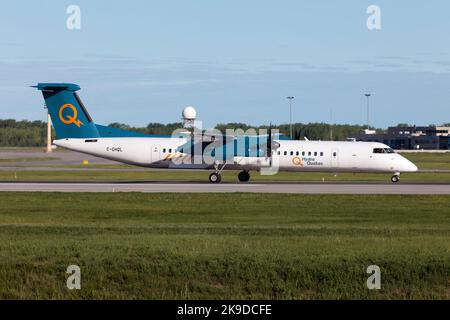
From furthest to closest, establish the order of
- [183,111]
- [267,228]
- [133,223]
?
1. [183,111]
2. [133,223]
3. [267,228]

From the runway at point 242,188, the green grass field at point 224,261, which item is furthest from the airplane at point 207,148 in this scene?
the green grass field at point 224,261

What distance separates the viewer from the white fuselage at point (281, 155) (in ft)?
193

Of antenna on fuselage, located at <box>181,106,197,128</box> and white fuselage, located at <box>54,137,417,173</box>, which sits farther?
antenna on fuselage, located at <box>181,106,197,128</box>

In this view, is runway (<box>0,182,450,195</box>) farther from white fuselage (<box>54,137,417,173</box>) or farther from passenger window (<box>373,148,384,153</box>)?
passenger window (<box>373,148,384,153</box>)

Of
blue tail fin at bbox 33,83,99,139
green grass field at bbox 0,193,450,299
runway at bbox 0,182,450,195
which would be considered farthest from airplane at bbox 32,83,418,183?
green grass field at bbox 0,193,450,299

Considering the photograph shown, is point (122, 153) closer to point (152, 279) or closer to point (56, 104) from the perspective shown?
point (56, 104)

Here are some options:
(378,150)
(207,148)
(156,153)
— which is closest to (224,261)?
(156,153)

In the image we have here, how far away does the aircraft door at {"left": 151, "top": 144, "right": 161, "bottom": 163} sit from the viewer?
5916 centimetres

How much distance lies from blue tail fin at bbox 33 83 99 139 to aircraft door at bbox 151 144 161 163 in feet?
14.9

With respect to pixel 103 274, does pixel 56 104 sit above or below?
above

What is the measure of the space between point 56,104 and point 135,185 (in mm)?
8691

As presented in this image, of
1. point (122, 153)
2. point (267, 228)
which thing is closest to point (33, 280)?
point (267, 228)

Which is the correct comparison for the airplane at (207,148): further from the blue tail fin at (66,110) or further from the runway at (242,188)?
the runway at (242,188)
